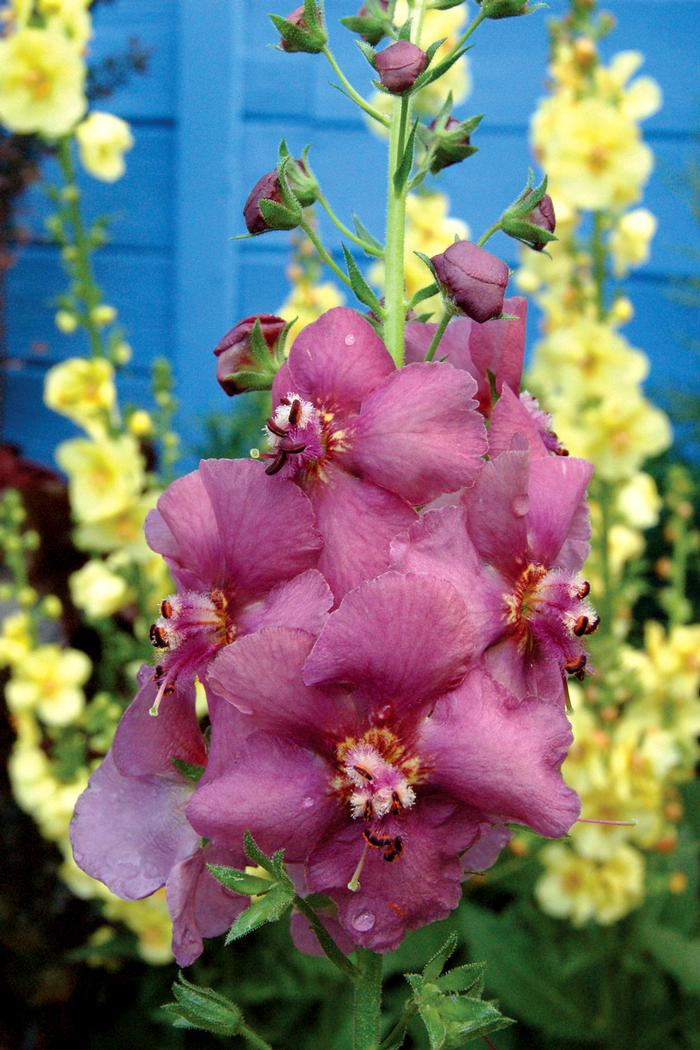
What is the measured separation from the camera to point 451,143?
67 cm

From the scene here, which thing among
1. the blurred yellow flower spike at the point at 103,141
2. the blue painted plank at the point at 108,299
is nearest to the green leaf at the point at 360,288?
the blurred yellow flower spike at the point at 103,141

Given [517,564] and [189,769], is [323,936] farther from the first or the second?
[517,564]

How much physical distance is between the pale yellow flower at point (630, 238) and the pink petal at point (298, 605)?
1183 millimetres

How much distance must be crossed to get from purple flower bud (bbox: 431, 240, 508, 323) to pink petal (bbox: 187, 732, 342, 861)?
24 centimetres

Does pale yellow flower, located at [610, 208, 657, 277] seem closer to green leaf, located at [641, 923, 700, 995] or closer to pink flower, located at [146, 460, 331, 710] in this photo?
green leaf, located at [641, 923, 700, 995]

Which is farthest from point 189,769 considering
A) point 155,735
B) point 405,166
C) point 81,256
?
point 81,256

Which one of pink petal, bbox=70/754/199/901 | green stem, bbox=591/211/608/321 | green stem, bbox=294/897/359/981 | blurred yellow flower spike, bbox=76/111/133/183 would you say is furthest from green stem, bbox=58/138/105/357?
green stem, bbox=294/897/359/981

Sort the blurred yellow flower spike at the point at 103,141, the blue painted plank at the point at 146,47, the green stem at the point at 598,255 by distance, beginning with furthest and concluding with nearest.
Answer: the blue painted plank at the point at 146,47 < the green stem at the point at 598,255 < the blurred yellow flower spike at the point at 103,141

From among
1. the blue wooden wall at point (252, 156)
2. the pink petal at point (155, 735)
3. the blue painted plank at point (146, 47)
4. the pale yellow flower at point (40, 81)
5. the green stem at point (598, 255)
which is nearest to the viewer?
the pink petal at point (155, 735)

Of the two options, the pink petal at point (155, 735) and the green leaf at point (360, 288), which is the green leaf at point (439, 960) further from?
the green leaf at point (360, 288)

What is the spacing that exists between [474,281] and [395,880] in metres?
0.30

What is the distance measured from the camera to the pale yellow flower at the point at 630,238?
5.12ft

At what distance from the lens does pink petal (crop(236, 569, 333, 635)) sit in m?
0.52

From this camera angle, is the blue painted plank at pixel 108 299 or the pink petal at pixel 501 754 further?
the blue painted plank at pixel 108 299
